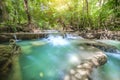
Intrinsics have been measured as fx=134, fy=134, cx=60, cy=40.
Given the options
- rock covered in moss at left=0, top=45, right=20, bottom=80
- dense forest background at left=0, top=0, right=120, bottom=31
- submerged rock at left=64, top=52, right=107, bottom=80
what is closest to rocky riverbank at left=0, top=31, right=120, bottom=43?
dense forest background at left=0, top=0, right=120, bottom=31

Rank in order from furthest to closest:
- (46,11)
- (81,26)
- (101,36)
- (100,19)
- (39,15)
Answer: (46,11) < (39,15) < (81,26) < (100,19) < (101,36)

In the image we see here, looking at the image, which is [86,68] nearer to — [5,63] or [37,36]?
[5,63]

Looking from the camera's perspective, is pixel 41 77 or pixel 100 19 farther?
pixel 100 19

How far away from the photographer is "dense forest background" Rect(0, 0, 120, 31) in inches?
495

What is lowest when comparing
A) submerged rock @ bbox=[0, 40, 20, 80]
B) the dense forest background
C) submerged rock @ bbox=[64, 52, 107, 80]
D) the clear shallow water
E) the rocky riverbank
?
the clear shallow water

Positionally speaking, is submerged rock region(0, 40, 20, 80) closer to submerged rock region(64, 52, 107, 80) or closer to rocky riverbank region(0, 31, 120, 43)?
submerged rock region(64, 52, 107, 80)

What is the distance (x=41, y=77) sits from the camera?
402 centimetres

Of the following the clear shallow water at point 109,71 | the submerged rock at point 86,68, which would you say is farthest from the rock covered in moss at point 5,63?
the clear shallow water at point 109,71

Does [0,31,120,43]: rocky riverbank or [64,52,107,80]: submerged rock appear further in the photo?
[0,31,120,43]: rocky riverbank

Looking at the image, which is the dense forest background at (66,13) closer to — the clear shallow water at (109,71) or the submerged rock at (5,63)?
the submerged rock at (5,63)

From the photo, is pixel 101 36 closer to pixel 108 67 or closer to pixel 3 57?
pixel 108 67

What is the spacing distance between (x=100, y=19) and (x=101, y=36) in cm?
271

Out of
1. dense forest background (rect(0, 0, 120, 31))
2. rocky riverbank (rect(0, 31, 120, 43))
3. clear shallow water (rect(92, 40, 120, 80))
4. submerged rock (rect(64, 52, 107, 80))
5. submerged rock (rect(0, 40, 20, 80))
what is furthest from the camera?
dense forest background (rect(0, 0, 120, 31))

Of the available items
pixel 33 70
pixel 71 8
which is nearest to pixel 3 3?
pixel 71 8
